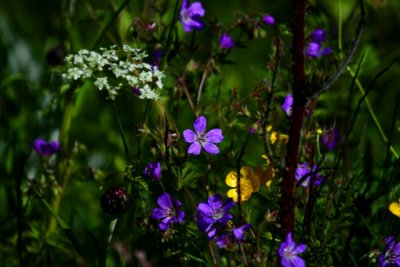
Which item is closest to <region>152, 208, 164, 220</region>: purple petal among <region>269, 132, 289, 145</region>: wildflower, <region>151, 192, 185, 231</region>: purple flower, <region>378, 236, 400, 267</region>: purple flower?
<region>151, 192, 185, 231</region>: purple flower

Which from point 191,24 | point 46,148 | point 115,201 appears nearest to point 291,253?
point 115,201

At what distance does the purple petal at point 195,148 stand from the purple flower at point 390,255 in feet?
1.53

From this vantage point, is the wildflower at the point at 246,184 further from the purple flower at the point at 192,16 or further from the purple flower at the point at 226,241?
the purple flower at the point at 192,16

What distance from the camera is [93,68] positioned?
5.66ft

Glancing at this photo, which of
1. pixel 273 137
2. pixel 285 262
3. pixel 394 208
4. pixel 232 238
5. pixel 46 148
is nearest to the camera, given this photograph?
pixel 285 262

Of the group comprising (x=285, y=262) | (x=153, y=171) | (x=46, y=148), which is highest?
(x=46, y=148)

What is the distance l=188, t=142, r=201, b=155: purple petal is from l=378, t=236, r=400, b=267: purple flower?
468 millimetres

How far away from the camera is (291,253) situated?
1447 millimetres

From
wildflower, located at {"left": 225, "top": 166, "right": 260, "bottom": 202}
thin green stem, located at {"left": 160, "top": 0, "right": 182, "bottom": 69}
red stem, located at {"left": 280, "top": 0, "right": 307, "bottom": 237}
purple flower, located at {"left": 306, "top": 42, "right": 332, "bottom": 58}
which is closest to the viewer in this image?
red stem, located at {"left": 280, "top": 0, "right": 307, "bottom": 237}

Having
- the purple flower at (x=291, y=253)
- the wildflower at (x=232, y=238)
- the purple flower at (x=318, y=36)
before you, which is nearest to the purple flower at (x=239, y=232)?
the wildflower at (x=232, y=238)

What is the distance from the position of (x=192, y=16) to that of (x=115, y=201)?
723mm

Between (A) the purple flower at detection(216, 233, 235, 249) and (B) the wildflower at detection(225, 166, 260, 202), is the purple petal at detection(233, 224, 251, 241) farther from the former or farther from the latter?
(B) the wildflower at detection(225, 166, 260, 202)

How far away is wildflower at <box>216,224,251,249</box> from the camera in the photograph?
146 cm

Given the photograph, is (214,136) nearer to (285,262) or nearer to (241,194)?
(241,194)
